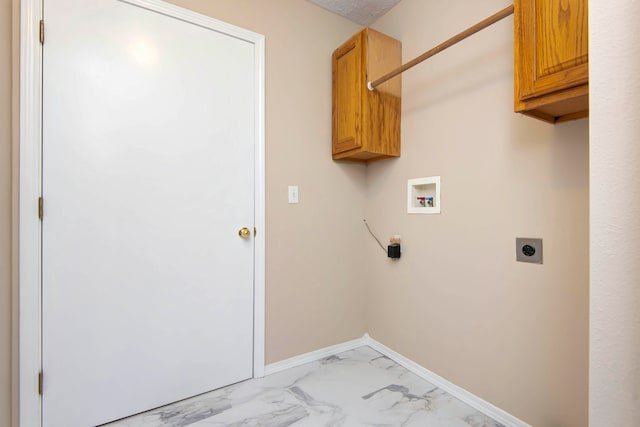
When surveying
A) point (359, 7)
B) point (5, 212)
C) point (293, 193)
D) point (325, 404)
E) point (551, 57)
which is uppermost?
point (359, 7)

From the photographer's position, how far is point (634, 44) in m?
0.50

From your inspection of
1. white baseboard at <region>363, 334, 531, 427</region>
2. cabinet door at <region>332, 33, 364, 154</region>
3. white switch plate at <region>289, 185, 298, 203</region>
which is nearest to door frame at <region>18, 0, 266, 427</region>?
white switch plate at <region>289, 185, 298, 203</region>

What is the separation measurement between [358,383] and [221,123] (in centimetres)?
174

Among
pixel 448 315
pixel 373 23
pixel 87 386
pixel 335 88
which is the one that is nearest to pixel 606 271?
pixel 448 315

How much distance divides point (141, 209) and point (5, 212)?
19.1 inches

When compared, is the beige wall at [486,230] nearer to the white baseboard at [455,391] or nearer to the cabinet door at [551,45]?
the white baseboard at [455,391]

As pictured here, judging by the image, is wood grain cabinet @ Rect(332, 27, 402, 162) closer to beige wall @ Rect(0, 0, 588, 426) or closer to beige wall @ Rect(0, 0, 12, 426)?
beige wall @ Rect(0, 0, 588, 426)

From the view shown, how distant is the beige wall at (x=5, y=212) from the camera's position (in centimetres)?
118

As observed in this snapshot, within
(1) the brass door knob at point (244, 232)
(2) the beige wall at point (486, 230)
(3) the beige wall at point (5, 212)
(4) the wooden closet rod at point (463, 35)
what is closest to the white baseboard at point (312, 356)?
(2) the beige wall at point (486, 230)

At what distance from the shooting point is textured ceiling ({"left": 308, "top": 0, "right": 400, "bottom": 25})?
195 centimetres

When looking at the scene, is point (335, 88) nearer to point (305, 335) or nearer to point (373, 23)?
point (373, 23)

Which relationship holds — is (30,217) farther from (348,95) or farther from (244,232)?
(348,95)

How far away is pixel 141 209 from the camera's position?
4.84 ft

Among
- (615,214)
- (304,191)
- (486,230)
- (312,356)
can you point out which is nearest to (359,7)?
(304,191)
